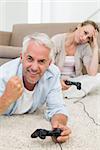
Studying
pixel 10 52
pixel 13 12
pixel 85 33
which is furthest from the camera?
pixel 13 12

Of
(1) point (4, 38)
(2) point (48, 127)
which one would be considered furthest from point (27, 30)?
(2) point (48, 127)

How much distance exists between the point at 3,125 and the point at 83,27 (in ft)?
4.11

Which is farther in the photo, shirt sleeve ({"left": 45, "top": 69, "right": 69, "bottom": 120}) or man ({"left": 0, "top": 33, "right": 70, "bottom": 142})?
shirt sleeve ({"left": 45, "top": 69, "right": 69, "bottom": 120})

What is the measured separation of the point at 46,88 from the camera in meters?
1.49

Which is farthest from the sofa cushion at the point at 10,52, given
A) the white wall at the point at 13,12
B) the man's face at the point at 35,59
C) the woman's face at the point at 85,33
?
the white wall at the point at 13,12

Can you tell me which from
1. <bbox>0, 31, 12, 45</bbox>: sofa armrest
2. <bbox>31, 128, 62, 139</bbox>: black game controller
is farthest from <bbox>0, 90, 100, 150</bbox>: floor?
<bbox>0, 31, 12, 45</bbox>: sofa armrest

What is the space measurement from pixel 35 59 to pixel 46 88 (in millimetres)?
263

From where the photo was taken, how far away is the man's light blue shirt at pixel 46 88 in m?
1.43

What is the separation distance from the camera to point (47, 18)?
155 inches

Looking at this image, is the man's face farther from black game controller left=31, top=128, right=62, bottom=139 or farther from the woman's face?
the woman's face

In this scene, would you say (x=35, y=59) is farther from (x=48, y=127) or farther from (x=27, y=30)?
(x=27, y=30)

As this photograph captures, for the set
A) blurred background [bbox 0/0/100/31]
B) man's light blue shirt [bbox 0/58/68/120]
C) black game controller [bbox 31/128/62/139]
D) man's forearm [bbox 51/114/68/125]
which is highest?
blurred background [bbox 0/0/100/31]

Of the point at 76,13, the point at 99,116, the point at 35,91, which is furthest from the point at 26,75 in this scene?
the point at 76,13

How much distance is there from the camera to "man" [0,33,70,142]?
4.10 ft
